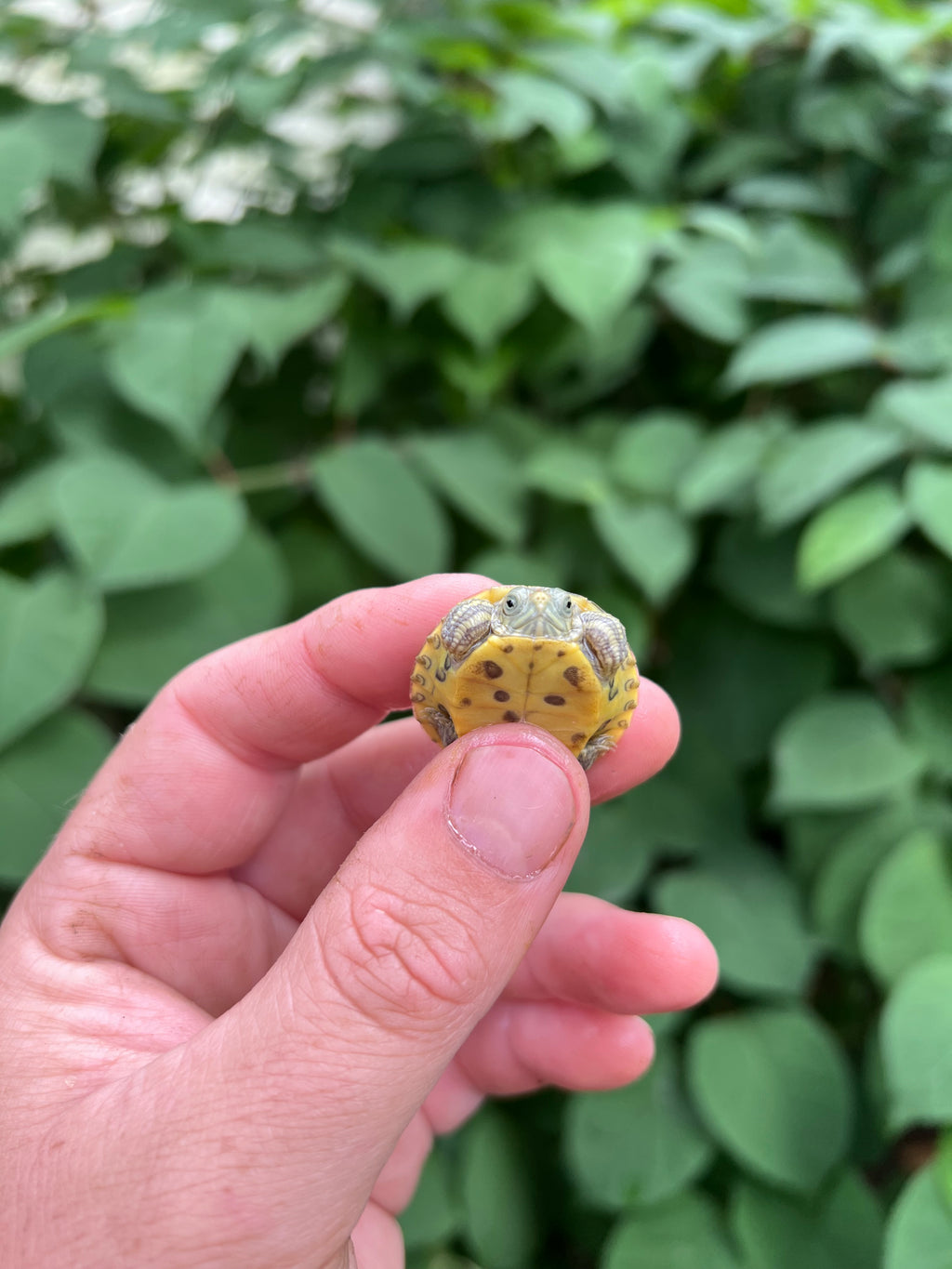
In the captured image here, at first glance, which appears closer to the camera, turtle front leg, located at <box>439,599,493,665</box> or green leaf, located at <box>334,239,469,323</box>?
turtle front leg, located at <box>439,599,493,665</box>

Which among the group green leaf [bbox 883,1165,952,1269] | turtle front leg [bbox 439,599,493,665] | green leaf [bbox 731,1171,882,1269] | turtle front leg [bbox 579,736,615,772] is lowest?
green leaf [bbox 731,1171,882,1269]

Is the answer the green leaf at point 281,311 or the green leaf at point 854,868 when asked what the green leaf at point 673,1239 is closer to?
the green leaf at point 854,868

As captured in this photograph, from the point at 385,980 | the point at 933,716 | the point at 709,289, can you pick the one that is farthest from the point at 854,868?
the point at 709,289

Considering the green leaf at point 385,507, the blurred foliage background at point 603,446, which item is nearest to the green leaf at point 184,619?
the blurred foliage background at point 603,446

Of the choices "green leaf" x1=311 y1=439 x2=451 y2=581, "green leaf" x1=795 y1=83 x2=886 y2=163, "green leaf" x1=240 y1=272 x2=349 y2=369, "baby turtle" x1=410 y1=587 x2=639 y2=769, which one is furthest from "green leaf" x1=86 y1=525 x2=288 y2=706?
"green leaf" x1=795 y1=83 x2=886 y2=163

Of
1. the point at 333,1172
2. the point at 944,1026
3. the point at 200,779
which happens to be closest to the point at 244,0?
the point at 200,779

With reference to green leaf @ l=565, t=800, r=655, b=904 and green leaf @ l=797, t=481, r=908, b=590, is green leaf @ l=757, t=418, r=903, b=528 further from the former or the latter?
green leaf @ l=565, t=800, r=655, b=904
